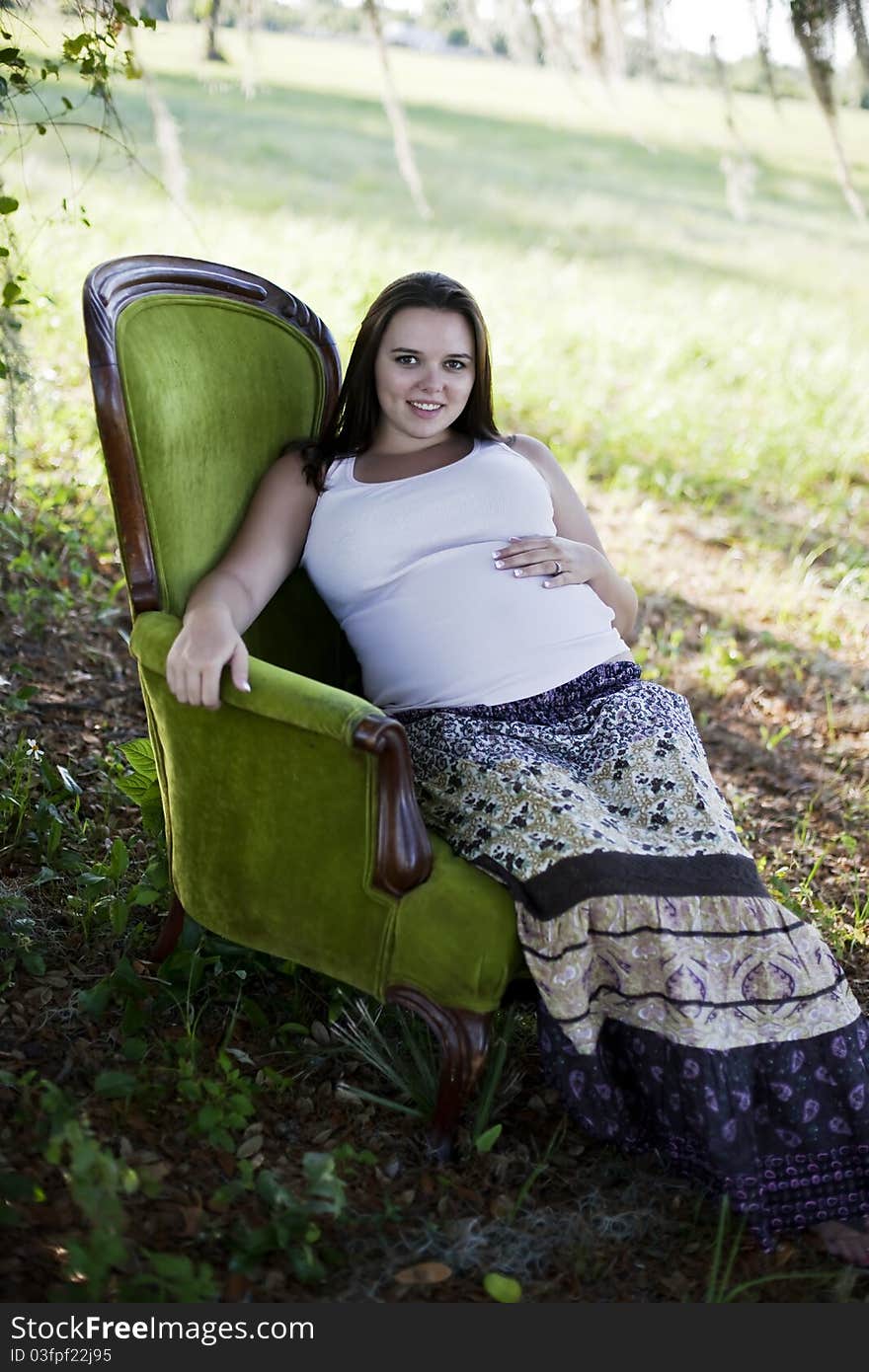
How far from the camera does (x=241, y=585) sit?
245 centimetres

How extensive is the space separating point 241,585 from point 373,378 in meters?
0.56

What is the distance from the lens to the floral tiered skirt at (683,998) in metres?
2.12

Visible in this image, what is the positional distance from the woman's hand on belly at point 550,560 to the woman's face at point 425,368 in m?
0.31

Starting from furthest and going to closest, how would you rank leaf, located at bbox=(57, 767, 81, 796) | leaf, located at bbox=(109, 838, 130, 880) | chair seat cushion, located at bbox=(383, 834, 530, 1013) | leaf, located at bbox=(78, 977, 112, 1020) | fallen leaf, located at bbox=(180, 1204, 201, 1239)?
leaf, located at bbox=(57, 767, 81, 796), leaf, located at bbox=(109, 838, 130, 880), leaf, located at bbox=(78, 977, 112, 1020), chair seat cushion, located at bbox=(383, 834, 530, 1013), fallen leaf, located at bbox=(180, 1204, 201, 1239)

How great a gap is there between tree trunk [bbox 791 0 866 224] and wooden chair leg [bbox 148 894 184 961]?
2445mm

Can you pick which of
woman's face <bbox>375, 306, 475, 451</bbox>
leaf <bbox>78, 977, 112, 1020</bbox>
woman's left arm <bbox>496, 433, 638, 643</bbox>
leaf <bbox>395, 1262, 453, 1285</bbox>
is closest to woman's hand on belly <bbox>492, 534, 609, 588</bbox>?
woman's left arm <bbox>496, 433, 638, 643</bbox>

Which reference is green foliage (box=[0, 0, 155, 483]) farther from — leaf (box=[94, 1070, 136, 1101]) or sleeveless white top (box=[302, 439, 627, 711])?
leaf (box=[94, 1070, 136, 1101])

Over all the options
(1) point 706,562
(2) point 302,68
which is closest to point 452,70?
(2) point 302,68

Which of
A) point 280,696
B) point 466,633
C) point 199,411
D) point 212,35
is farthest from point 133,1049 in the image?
point 212,35

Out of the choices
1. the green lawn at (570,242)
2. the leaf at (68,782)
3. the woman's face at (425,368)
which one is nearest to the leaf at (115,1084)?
the leaf at (68,782)

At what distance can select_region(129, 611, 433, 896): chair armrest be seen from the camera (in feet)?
6.71

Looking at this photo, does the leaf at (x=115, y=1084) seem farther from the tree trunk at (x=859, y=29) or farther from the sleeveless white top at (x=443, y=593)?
the tree trunk at (x=859, y=29)

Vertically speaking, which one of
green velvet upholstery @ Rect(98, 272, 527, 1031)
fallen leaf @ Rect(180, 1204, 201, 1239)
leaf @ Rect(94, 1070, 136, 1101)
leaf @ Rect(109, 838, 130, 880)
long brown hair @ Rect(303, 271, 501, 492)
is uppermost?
long brown hair @ Rect(303, 271, 501, 492)

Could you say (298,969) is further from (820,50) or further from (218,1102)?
(820,50)
